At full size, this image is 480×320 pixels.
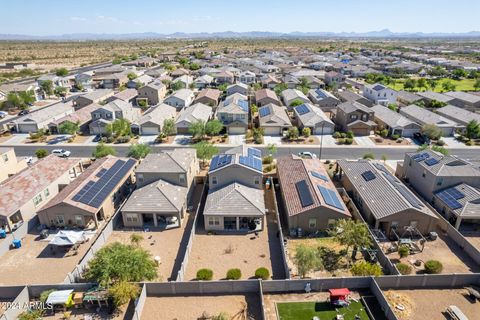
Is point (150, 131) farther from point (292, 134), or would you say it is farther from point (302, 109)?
point (302, 109)

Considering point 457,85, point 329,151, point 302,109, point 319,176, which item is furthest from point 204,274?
point 457,85

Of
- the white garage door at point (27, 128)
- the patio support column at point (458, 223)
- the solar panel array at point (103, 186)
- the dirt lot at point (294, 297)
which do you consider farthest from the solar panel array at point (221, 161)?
the white garage door at point (27, 128)

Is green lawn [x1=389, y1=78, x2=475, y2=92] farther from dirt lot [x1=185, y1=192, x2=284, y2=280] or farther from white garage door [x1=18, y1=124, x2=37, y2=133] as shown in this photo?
white garage door [x1=18, y1=124, x2=37, y2=133]

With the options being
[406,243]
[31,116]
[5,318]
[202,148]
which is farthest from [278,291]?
[31,116]

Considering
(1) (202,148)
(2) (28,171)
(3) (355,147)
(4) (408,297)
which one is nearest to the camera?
(4) (408,297)

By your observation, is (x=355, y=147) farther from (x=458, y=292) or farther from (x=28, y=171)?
(x=28, y=171)

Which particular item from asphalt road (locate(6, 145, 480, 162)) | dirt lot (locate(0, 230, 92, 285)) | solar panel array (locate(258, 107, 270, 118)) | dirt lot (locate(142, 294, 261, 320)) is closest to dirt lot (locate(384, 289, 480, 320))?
dirt lot (locate(142, 294, 261, 320))
